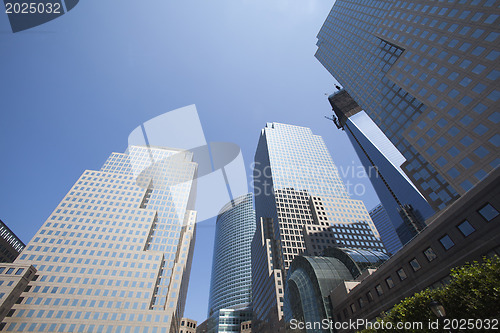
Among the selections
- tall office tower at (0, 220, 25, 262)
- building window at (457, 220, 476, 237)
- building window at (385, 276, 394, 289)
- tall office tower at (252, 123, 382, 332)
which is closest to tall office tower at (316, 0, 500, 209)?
building window at (457, 220, 476, 237)

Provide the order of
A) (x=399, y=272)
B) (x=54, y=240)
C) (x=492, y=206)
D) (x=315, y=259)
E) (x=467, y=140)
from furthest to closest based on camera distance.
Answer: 1. (x=54, y=240)
2. (x=315, y=259)
3. (x=467, y=140)
4. (x=399, y=272)
5. (x=492, y=206)

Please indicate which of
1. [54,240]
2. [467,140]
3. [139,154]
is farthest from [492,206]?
[139,154]

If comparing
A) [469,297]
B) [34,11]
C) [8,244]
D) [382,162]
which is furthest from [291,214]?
[8,244]

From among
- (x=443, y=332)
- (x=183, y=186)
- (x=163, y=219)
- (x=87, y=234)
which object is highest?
(x=183, y=186)

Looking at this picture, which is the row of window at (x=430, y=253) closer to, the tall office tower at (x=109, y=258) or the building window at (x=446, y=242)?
the building window at (x=446, y=242)

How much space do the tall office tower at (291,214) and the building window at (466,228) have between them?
59.2 metres

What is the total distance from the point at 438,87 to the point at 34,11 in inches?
2243

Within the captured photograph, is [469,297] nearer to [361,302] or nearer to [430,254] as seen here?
[430,254]

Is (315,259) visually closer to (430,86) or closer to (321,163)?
(430,86)

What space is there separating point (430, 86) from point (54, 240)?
10094cm

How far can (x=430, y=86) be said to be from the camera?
1697 inches

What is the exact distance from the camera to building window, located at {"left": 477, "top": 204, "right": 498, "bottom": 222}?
19875 millimetres

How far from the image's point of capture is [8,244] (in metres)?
93.9
